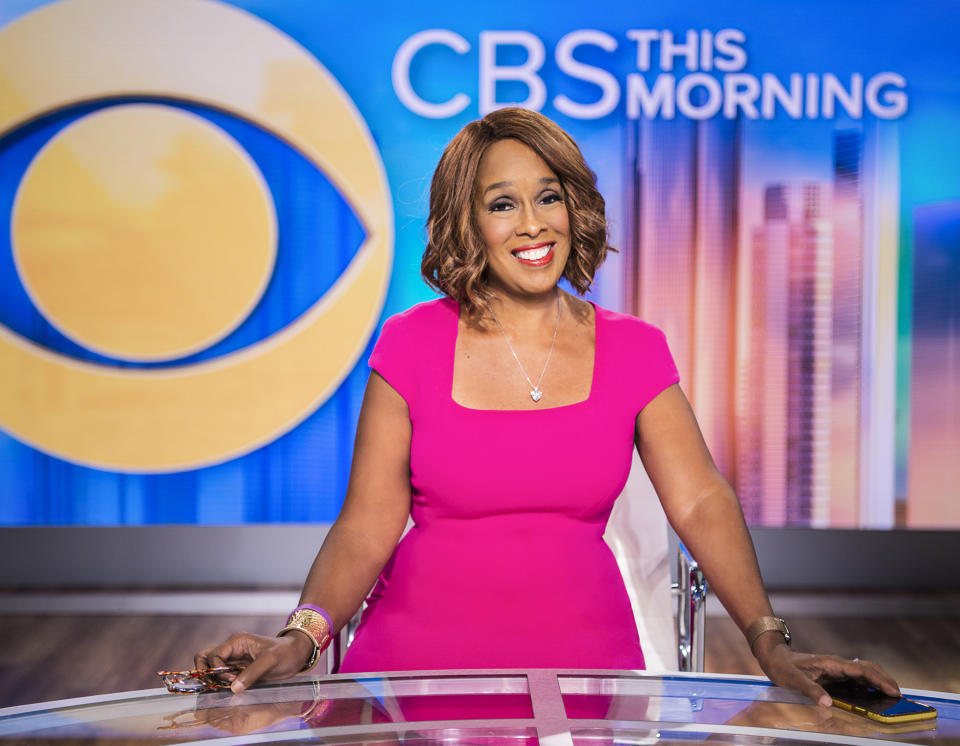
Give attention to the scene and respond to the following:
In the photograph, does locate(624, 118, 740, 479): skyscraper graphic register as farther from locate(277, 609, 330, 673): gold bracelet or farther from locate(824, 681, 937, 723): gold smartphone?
locate(824, 681, 937, 723): gold smartphone

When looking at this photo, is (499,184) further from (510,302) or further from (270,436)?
(270,436)

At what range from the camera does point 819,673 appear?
1.25 meters

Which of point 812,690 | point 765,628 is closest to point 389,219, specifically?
point 765,628

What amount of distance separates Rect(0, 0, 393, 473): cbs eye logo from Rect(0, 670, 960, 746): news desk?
3114 millimetres

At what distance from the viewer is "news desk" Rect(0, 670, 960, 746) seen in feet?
3.45

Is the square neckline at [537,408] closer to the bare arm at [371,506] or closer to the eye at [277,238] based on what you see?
the bare arm at [371,506]

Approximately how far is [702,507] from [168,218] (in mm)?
3091

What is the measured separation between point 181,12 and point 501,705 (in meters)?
3.76

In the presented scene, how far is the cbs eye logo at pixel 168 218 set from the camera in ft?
13.8

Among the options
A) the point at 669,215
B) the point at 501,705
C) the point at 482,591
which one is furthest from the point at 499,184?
the point at 669,215

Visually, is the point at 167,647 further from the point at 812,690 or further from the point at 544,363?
the point at 812,690

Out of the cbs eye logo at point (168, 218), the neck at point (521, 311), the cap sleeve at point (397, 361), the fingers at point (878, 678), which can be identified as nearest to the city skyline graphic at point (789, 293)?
the cbs eye logo at point (168, 218)

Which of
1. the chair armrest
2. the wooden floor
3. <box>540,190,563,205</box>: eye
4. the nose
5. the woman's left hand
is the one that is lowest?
the wooden floor

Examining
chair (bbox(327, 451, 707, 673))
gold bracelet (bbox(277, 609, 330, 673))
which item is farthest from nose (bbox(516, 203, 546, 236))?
gold bracelet (bbox(277, 609, 330, 673))
